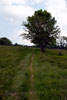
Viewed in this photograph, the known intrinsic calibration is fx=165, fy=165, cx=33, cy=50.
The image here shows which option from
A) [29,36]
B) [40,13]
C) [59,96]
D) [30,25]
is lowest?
[59,96]

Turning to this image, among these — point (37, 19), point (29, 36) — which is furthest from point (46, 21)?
point (29, 36)

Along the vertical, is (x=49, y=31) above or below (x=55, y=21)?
below

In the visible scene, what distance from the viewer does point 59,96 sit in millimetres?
7871

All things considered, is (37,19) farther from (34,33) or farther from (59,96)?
(59,96)

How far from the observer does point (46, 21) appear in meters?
51.7

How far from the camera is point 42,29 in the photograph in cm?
5128

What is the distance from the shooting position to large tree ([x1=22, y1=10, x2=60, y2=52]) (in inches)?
2005

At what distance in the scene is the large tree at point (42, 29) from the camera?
5094 cm

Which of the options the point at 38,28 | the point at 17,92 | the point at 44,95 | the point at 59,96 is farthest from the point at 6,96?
the point at 38,28

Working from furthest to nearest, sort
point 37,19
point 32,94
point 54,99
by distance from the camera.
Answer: point 37,19
point 32,94
point 54,99

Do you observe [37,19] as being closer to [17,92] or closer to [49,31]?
[49,31]

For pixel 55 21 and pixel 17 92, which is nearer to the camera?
pixel 17 92

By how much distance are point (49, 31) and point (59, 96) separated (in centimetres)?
4442

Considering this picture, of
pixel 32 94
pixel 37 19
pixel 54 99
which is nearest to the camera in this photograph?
pixel 54 99
